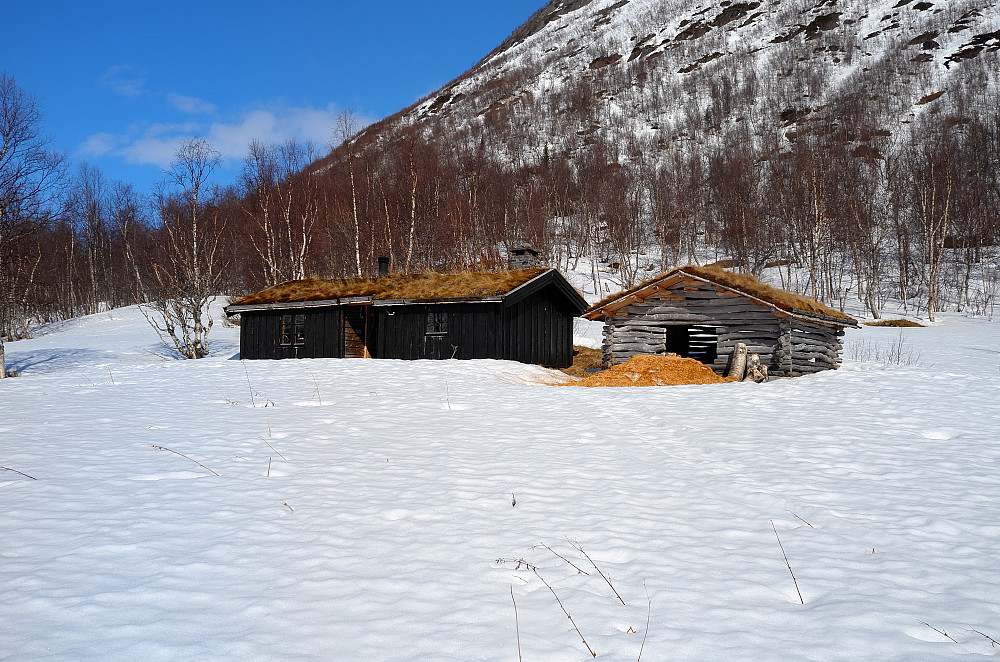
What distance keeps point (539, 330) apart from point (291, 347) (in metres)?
10.6

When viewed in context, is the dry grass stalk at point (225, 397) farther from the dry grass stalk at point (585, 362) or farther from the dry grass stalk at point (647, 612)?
the dry grass stalk at point (585, 362)

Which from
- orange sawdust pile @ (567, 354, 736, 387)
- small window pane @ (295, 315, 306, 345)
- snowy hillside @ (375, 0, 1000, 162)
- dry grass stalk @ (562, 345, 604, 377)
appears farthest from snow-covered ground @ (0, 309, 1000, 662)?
snowy hillside @ (375, 0, 1000, 162)

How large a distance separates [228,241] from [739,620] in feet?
139

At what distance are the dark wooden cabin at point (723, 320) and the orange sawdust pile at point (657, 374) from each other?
3.58 ft

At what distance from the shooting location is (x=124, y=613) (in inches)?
116

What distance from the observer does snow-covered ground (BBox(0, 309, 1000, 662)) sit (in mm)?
2871

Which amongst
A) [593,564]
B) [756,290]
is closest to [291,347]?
[756,290]

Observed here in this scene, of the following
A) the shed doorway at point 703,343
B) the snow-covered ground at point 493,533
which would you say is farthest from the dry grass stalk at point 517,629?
the shed doorway at point 703,343

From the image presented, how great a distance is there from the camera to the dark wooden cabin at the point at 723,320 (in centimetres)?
1502

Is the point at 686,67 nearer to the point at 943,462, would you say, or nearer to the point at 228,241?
the point at 228,241

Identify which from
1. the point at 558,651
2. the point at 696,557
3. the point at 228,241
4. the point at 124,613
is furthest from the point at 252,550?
the point at 228,241

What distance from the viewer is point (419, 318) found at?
19875 mm

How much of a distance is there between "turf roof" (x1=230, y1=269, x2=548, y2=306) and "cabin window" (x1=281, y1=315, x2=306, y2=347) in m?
0.92

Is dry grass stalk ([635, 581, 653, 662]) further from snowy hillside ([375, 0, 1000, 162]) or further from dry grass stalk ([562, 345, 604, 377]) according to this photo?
snowy hillside ([375, 0, 1000, 162])
